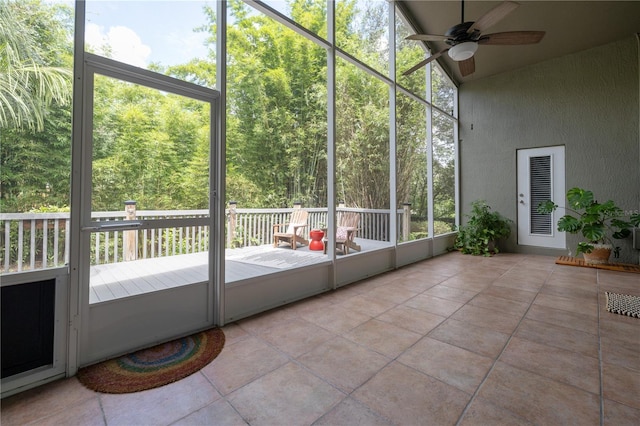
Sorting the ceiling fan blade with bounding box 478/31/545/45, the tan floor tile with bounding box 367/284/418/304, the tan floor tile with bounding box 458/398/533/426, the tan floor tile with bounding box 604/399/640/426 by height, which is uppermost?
the ceiling fan blade with bounding box 478/31/545/45

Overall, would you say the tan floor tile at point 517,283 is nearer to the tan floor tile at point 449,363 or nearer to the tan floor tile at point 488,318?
the tan floor tile at point 488,318

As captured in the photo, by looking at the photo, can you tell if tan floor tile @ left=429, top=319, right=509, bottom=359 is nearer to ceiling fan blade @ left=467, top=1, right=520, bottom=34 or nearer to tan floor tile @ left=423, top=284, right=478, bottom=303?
tan floor tile @ left=423, top=284, right=478, bottom=303

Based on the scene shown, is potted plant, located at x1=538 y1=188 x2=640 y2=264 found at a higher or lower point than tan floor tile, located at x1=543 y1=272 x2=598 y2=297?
higher

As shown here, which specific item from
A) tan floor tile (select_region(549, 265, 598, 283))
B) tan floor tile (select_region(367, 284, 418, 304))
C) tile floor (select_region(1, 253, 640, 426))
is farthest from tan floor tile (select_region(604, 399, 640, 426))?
tan floor tile (select_region(549, 265, 598, 283))

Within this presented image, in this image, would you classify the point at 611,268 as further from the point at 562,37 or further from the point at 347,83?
the point at 347,83

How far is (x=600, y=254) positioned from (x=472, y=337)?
4.19 m

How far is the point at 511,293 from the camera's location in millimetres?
3342

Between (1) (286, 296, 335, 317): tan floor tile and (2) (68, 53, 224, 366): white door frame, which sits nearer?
(2) (68, 53, 224, 366): white door frame

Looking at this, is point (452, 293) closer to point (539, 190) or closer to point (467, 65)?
point (467, 65)

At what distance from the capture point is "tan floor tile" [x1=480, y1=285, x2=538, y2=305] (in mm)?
3166

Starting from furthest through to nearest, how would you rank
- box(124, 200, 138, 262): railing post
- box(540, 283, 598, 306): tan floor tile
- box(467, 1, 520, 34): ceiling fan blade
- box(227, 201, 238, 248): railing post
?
box(227, 201, 238, 248): railing post
box(540, 283, 598, 306): tan floor tile
box(467, 1, 520, 34): ceiling fan blade
box(124, 200, 138, 262): railing post

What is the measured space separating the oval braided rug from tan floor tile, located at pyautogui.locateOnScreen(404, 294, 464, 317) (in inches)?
74.5

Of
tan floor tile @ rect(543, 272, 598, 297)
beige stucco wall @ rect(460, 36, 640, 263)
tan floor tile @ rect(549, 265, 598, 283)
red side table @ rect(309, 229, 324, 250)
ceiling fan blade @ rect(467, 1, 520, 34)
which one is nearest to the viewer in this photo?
ceiling fan blade @ rect(467, 1, 520, 34)

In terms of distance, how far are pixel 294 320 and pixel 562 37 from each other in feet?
21.0
